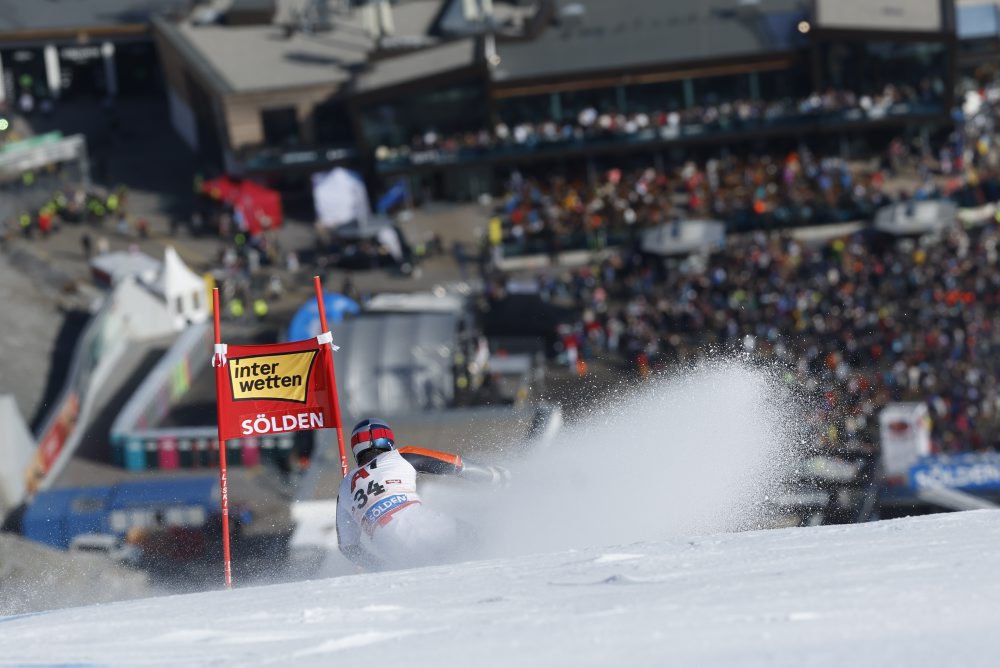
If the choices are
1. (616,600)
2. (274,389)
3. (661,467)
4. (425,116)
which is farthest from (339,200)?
(616,600)

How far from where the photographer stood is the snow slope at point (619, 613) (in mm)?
8406

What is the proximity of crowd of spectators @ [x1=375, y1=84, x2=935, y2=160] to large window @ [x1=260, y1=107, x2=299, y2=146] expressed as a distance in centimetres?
366

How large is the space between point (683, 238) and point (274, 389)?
26.6 meters

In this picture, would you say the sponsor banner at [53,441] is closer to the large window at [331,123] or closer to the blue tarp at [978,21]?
the large window at [331,123]

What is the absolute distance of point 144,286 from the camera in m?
37.7

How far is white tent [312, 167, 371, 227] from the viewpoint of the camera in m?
42.7

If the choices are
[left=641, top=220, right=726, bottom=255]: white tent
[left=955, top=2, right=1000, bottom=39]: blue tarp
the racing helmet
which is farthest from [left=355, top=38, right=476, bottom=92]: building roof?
the racing helmet

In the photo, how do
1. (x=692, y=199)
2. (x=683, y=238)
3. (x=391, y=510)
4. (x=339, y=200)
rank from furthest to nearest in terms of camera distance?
(x=339, y=200)
(x=692, y=199)
(x=683, y=238)
(x=391, y=510)

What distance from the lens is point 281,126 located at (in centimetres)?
4734

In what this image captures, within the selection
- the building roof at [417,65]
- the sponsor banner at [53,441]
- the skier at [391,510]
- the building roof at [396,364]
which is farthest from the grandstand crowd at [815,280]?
the skier at [391,510]

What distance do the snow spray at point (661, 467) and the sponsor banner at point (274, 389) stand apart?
68.8 inches

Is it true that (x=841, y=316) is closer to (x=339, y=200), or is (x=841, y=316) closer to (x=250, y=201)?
(x=339, y=200)

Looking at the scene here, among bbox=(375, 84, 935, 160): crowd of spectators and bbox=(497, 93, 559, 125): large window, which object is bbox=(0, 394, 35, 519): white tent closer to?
bbox=(375, 84, 935, 160): crowd of spectators

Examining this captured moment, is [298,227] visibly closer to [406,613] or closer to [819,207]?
[819,207]
